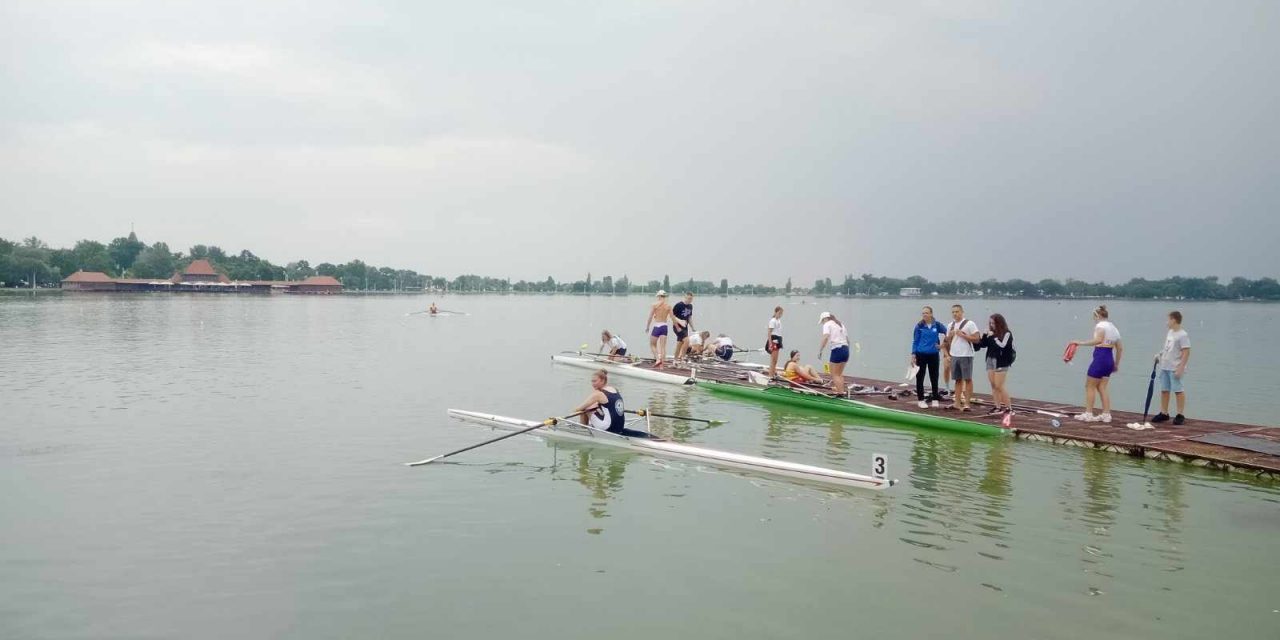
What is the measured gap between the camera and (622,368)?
25.8 meters

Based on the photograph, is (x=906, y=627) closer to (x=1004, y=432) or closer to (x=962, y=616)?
(x=962, y=616)

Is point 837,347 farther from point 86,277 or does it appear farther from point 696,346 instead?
point 86,277

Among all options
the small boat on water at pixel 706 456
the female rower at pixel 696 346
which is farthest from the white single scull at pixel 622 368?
the small boat on water at pixel 706 456

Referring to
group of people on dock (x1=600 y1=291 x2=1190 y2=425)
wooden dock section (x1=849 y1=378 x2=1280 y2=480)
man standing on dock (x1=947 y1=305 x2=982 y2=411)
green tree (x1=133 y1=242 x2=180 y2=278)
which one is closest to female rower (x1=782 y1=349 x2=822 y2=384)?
group of people on dock (x1=600 y1=291 x2=1190 y2=425)

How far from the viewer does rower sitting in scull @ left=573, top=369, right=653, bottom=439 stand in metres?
13.3

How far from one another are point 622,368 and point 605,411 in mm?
12430

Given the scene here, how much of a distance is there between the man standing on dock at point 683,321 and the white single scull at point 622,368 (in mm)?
1628

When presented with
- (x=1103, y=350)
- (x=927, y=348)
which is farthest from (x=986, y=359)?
(x=1103, y=350)

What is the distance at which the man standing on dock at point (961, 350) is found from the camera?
618 inches

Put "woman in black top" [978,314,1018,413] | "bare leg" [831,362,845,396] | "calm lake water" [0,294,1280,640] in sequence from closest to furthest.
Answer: "calm lake water" [0,294,1280,640] → "woman in black top" [978,314,1018,413] → "bare leg" [831,362,845,396]

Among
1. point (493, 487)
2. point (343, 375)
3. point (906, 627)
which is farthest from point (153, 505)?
point (343, 375)

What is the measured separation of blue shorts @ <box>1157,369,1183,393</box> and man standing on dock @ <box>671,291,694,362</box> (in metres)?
12.9

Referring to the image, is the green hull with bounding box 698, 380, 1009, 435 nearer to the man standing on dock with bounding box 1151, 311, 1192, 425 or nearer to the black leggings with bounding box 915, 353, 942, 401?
the black leggings with bounding box 915, 353, 942, 401

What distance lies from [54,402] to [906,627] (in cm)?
2043
